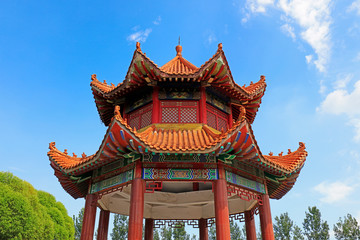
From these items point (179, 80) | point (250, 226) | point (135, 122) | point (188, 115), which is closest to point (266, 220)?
point (250, 226)

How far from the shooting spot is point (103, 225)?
1491cm

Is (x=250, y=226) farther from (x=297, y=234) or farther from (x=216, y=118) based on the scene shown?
(x=297, y=234)

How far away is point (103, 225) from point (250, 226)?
22.6ft

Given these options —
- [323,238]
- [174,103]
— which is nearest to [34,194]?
[174,103]

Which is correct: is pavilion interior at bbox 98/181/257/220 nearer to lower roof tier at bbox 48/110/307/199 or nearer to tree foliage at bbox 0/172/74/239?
lower roof tier at bbox 48/110/307/199

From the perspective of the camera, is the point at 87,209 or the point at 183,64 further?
the point at 183,64

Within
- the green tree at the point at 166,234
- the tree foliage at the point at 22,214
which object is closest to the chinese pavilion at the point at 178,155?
the tree foliage at the point at 22,214

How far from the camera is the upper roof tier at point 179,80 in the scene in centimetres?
1238

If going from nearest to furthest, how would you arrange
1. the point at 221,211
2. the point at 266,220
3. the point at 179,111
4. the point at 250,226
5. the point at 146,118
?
the point at 221,211
the point at 266,220
the point at 179,111
the point at 146,118
the point at 250,226

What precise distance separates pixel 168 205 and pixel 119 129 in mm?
7809

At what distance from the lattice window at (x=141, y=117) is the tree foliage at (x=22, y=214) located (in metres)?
16.5

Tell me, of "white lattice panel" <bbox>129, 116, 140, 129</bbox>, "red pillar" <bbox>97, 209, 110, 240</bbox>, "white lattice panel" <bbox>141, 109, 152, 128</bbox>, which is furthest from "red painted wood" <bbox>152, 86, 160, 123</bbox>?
"red pillar" <bbox>97, 209, 110, 240</bbox>

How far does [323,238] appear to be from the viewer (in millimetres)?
42156

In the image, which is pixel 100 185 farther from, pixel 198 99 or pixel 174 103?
pixel 198 99
